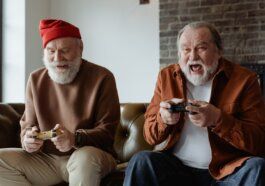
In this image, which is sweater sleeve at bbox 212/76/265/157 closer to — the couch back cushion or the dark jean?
the dark jean

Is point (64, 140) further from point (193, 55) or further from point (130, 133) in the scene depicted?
point (193, 55)

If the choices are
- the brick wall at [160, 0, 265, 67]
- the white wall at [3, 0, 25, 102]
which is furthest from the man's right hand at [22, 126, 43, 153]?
the white wall at [3, 0, 25, 102]

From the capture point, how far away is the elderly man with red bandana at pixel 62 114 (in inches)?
66.6

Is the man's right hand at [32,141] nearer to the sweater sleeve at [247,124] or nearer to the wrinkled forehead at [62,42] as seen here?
the wrinkled forehead at [62,42]

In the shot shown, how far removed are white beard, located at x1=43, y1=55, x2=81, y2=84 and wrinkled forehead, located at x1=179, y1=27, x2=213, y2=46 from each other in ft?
1.65

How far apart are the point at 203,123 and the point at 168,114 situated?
0.46ft

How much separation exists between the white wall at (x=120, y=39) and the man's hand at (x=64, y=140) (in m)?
2.75

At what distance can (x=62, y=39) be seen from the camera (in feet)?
6.06

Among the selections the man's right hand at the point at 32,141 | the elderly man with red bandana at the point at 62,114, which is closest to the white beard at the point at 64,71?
the elderly man with red bandana at the point at 62,114

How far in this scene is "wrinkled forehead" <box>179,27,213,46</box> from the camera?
168 centimetres

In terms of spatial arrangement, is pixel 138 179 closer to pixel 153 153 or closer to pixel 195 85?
pixel 153 153

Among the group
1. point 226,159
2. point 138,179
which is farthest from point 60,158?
point 226,159

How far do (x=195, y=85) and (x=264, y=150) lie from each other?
380mm

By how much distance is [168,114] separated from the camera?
154 cm
